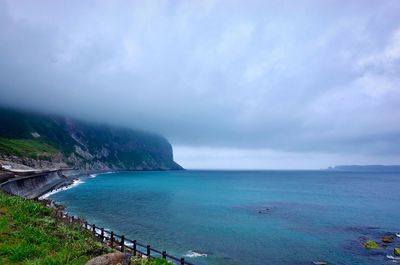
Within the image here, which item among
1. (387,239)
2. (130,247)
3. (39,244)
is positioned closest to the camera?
(39,244)

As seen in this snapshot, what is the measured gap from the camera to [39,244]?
22594mm

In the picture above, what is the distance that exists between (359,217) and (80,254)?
67.6 metres

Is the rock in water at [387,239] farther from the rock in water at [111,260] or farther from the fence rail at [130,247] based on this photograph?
the rock in water at [111,260]

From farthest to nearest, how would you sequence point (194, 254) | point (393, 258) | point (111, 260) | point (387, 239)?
point (387, 239) < point (194, 254) < point (393, 258) < point (111, 260)

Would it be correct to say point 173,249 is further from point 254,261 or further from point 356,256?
point 356,256

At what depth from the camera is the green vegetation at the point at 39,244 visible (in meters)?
19.4

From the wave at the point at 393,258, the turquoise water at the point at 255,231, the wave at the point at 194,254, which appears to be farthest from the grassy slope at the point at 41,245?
the wave at the point at 393,258

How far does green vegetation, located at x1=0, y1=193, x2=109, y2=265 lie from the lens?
19.4 m

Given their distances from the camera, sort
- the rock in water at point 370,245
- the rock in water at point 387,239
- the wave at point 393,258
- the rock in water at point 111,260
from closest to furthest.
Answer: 1. the rock in water at point 111,260
2. the wave at point 393,258
3. the rock in water at point 370,245
4. the rock in water at point 387,239

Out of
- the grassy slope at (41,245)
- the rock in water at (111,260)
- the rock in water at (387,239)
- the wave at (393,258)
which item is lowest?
the wave at (393,258)

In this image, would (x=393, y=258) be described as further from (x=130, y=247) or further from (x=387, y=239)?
(x=130, y=247)

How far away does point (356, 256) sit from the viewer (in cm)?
3697

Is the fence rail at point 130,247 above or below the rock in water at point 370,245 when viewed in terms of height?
above

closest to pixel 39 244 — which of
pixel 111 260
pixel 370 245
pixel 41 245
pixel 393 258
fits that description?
pixel 41 245
